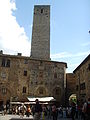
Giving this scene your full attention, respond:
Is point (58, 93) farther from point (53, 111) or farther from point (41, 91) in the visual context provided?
point (53, 111)

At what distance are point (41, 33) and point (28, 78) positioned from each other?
15.1 meters

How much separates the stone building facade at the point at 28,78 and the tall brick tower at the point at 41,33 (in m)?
8.19

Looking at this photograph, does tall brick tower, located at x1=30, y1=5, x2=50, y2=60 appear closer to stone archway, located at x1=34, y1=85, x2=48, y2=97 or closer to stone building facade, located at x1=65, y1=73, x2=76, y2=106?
stone building facade, located at x1=65, y1=73, x2=76, y2=106

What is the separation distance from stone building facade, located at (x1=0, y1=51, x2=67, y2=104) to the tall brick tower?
8195 millimetres

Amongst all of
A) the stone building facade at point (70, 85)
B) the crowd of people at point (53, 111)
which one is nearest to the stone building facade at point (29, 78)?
the stone building facade at point (70, 85)

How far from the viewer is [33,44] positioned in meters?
44.8

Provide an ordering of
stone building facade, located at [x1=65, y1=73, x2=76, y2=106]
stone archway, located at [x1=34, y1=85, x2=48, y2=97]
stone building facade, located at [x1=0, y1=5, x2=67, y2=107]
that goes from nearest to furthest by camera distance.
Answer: stone building facade, located at [x1=0, y1=5, x2=67, y2=107] < stone archway, located at [x1=34, y1=85, x2=48, y2=97] < stone building facade, located at [x1=65, y1=73, x2=76, y2=106]

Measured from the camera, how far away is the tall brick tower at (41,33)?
43966mm

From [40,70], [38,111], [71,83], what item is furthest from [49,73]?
[38,111]

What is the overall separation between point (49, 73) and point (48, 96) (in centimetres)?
428

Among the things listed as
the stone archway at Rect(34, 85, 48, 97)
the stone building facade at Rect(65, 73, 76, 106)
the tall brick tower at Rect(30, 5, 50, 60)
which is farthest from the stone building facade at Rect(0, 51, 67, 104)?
the tall brick tower at Rect(30, 5, 50, 60)

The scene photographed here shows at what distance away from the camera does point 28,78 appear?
34094mm

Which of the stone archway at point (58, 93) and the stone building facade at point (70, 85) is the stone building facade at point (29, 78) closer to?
the stone archway at point (58, 93)

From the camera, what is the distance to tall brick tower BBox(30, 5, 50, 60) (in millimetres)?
43966
